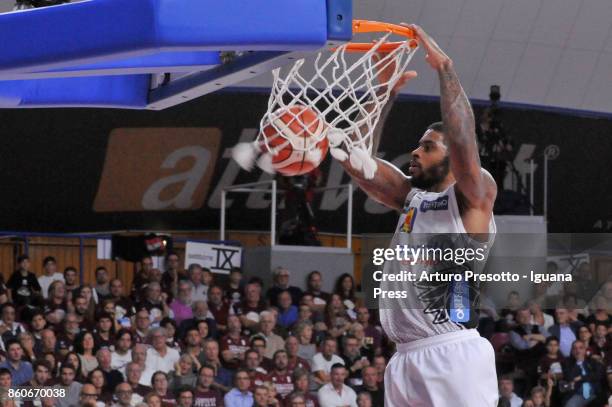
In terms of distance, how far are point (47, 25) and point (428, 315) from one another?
2.29m

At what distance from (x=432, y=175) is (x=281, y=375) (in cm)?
697

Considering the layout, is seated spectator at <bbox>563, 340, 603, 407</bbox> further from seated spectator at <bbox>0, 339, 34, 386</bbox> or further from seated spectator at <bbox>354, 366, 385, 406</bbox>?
seated spectator at <bbox>0, 339, 34, 386</bbox>

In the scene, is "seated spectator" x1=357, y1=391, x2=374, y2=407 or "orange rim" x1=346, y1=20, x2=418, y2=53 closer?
"orange rim" x1=346, y1=20, x2=418, y2=53

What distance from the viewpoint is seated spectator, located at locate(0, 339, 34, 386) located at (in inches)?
424

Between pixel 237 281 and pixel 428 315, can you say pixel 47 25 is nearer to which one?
pixel 428 315

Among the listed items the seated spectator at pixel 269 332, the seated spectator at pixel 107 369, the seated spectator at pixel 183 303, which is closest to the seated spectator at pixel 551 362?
the seated spectator at pixel 269 332

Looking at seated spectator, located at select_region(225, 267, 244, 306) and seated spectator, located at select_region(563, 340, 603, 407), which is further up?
seated spectator, located at select_region(225, 267, 244, 306)

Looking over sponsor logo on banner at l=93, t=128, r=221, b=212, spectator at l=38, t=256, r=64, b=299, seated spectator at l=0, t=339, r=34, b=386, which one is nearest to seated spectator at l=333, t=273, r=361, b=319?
sponsor logo on banner at l=93, t=128, r=221, b=212

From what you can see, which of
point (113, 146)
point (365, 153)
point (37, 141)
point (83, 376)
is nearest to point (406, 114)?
point (113, 146)

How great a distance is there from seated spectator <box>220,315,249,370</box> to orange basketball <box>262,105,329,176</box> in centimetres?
716

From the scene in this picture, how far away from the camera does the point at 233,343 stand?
12664mm

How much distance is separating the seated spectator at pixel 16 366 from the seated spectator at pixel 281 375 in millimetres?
2641

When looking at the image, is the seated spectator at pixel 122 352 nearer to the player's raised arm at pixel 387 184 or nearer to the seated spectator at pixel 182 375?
the seated spectator at pixel 182 375

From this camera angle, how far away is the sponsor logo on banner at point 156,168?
56.6 ft
